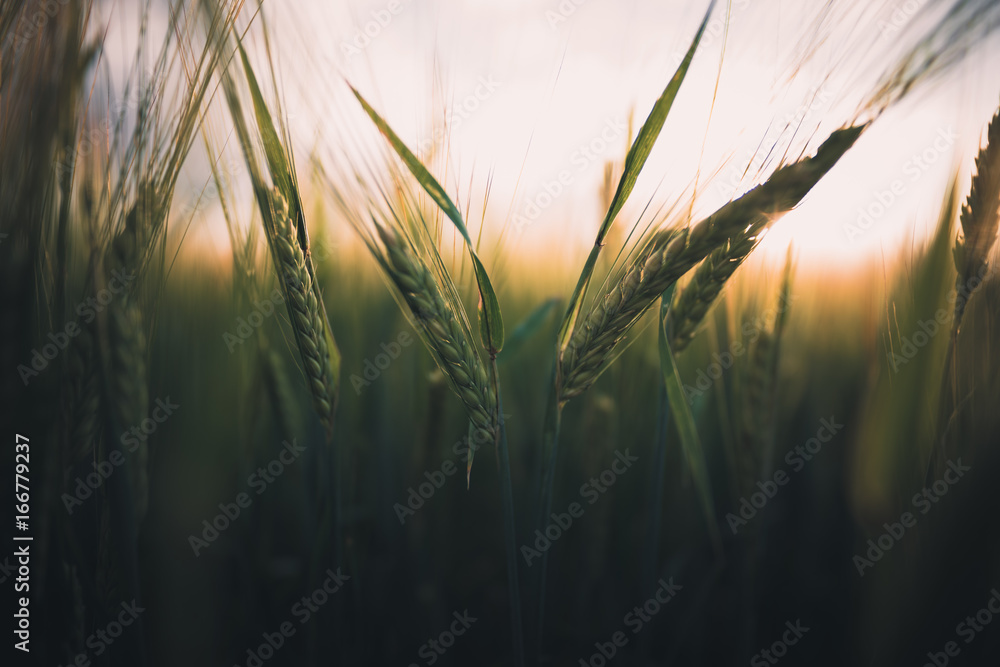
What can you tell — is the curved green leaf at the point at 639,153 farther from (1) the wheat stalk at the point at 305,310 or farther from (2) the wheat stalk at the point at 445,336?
(1) the wheat stalk at the point at 305,310

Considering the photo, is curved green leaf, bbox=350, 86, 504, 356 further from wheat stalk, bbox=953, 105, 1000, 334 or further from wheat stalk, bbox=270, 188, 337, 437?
wheat stalk, bbox=953, 105, 1000, 334

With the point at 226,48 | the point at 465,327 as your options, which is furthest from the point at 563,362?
the point at 226,48

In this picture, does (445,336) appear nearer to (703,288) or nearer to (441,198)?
(441,198)

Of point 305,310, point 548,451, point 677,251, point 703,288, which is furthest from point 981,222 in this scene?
point 305,310

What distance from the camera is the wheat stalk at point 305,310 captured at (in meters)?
0.52

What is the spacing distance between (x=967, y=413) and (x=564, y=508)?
2.20 ft

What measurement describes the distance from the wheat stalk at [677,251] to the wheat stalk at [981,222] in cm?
46

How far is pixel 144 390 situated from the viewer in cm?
55

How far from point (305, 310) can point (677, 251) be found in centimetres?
44

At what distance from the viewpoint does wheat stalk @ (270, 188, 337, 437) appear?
1.70 ft

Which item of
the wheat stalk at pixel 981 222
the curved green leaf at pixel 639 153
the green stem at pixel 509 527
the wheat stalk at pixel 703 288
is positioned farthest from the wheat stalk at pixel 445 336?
the wheat stalk at pixel 981 222

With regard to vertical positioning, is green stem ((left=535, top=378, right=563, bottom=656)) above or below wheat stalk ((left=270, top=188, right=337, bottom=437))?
below

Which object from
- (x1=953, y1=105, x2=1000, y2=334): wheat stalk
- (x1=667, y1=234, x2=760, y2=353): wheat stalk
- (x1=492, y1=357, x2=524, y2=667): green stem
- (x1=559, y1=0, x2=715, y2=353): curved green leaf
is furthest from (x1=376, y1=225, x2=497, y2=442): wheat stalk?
(x1=953, y1=105, x2=1000, y2=334): wheat stalk

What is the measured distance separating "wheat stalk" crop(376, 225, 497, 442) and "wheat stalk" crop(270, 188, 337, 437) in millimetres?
120
